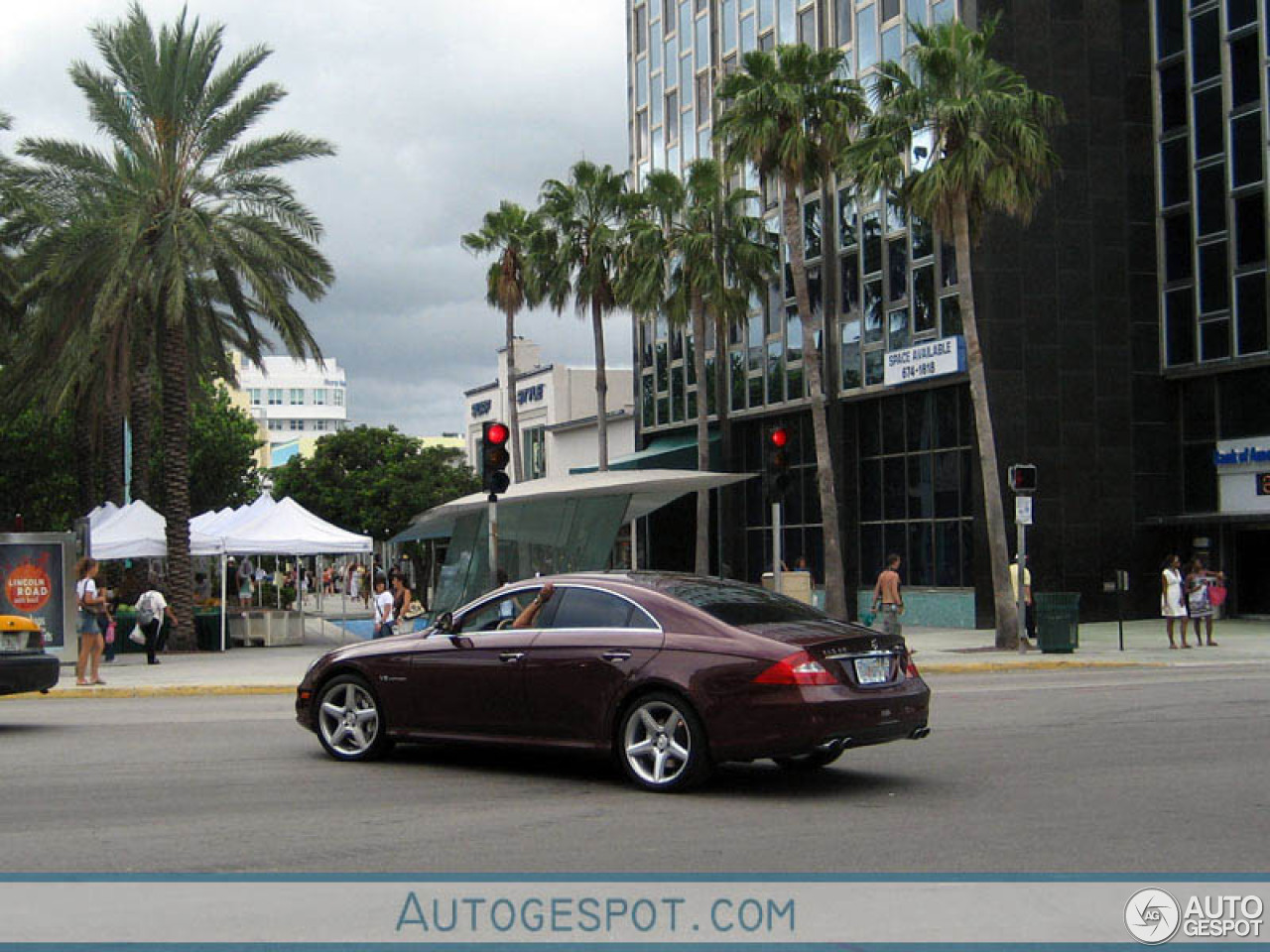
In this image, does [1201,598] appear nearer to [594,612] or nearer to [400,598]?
[400,598]

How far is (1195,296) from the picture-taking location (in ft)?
113

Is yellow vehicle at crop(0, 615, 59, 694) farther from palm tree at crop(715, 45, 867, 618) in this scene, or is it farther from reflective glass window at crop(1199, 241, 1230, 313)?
reflective glass window at crop(1199, 241, 1230, 313)

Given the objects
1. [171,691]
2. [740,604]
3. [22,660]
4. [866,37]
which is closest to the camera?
[740,604]

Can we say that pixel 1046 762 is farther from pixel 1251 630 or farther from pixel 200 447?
pixel 200 447

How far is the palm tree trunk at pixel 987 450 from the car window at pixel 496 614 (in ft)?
53.6

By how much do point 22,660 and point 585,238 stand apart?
2917cm

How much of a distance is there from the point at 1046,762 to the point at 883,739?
79.9 inches

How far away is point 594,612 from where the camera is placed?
413 inches

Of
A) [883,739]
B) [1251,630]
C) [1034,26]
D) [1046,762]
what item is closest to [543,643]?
[883,739]

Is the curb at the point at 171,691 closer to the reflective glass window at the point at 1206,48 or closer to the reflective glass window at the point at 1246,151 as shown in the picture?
the reflective glass window at the point at 1246,151

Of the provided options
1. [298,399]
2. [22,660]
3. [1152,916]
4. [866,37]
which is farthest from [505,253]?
[298,399]

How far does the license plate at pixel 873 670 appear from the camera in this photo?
973 cm

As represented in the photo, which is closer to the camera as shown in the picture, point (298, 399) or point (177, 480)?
point (177, 480)

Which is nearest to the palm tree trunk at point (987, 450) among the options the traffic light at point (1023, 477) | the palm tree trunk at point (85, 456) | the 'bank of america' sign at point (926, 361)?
the traffic light at point (1023, 477)
